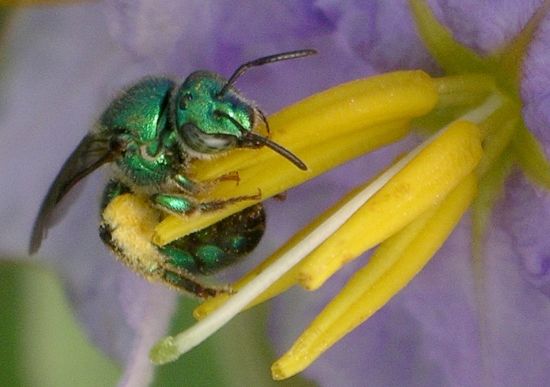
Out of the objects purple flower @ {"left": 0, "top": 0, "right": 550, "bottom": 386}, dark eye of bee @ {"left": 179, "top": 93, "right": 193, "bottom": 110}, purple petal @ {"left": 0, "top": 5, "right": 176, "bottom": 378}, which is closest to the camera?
dark eye of bee @ {"left": 179, "top": 93, "right": 193, "bottom": 110}

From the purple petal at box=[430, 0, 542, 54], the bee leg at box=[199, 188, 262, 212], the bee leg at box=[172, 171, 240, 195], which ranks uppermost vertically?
the purple petal at box=[430, 0, 542, 54]

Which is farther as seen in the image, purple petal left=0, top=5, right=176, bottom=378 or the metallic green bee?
purple petal left=0, top=5, right=176, bottom=378

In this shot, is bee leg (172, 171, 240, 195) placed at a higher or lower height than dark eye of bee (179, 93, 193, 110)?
lower

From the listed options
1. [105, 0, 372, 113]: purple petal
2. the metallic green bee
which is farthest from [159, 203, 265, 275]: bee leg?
[105, 0, 372, 113]: purple petal

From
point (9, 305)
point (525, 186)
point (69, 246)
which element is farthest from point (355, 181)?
point (9, 305)

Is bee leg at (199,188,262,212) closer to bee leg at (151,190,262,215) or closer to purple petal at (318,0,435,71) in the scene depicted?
bee leg at (151,190,262,215)

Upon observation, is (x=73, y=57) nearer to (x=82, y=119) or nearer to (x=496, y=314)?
(x=82, y=119)

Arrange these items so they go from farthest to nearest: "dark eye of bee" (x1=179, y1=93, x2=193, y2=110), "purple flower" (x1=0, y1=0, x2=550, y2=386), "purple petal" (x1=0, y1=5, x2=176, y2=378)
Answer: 1. "purple petal" (x1=0, y1=5, x2=176, y2=378)
2. "purple flower" (x1=0, y1=0, x2=550, y2=386)
3. "dark eye of bee" (x1=179, y1=93, x2=193, y2=110)
